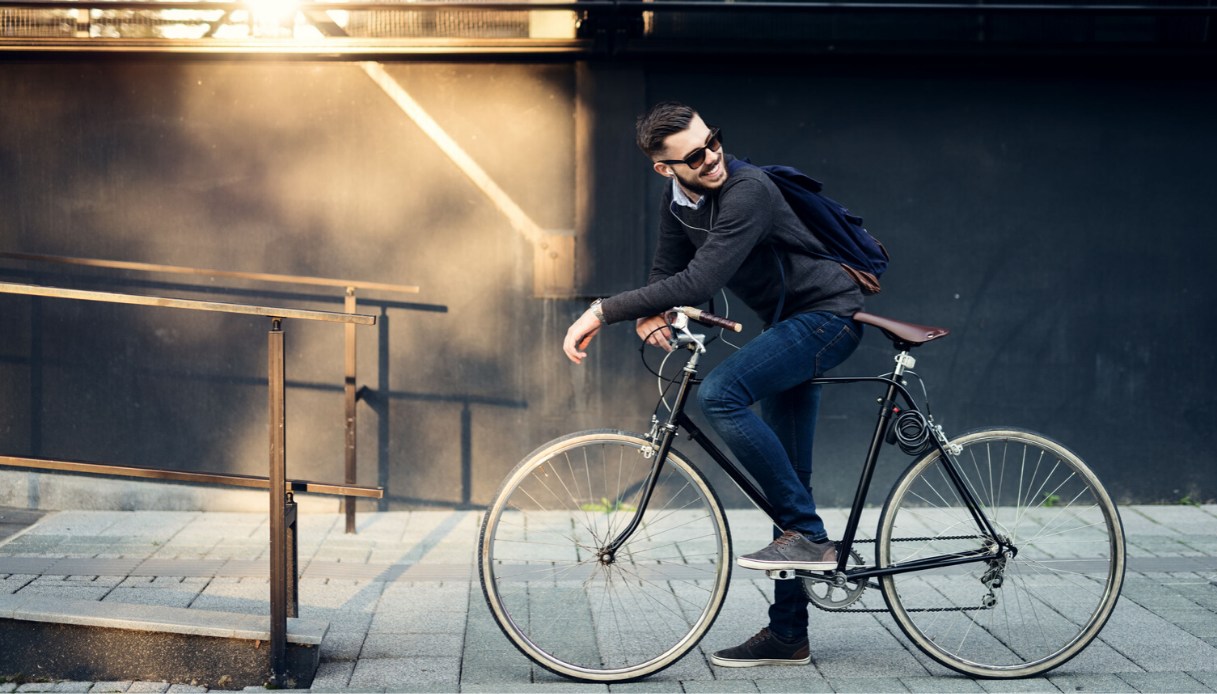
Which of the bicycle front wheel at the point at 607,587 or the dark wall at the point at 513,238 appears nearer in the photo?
the bicycle front wheel at the point at 607,587

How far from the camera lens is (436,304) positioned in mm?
6570

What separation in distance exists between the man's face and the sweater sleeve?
80 mm

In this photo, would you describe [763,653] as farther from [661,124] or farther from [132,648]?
[132,648]

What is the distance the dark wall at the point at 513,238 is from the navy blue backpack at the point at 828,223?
2321 mm

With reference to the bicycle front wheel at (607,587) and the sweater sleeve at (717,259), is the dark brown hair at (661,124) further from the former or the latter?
the bicycle front wheel at (607,587)

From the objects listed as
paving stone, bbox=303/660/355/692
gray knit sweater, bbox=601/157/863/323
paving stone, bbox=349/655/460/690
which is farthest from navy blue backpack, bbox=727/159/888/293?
paving stone, bbox=303/660/355/692

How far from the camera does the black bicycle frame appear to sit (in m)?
4.09

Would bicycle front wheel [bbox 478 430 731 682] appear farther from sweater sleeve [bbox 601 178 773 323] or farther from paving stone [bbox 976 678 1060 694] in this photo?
paving stone [bbox 976 678 1060 694]

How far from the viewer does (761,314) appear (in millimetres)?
4332

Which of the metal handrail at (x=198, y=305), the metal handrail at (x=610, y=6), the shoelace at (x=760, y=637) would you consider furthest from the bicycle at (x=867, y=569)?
the metal handrail at (x=610, y=6)

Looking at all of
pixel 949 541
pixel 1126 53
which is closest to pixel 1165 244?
pixel 1126 53

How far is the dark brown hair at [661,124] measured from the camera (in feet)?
13.2

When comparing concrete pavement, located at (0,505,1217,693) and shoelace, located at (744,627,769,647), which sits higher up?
shoelace, located at (744,627,769,647)

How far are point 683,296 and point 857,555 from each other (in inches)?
40.8
